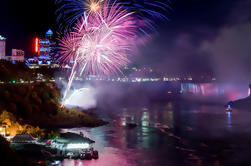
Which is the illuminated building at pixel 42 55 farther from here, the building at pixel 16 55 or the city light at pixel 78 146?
the city light at pixel 78 146

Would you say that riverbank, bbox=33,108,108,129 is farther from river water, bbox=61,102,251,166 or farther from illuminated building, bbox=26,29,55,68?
illuminated building, bbox=26,29,55,68

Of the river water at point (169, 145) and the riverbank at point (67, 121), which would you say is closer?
the river water at point (169, 145)

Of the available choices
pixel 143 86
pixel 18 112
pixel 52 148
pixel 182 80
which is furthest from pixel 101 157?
pixel 182 80

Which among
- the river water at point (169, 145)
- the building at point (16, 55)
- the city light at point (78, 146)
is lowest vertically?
the river water at point (169, 145)

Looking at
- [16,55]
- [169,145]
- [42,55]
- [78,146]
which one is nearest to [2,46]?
[16,55]

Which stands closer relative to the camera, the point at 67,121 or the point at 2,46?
the point at 67,121

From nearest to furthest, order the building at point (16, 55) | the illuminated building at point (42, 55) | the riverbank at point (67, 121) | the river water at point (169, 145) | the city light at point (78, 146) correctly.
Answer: the city light at point (78, 146)
the river water at point (169, 145)
the riverbank at point (67, 121)
the building at point (16, 55)
the illuminated building at point (42, 55)

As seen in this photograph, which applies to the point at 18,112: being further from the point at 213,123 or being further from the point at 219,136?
the point at 213,123

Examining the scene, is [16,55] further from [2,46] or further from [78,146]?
[78,146]

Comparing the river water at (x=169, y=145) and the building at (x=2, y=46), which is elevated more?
the building at (x=2, y=46)

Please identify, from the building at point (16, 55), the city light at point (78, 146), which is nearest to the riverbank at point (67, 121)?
the city light at point (78, 146)

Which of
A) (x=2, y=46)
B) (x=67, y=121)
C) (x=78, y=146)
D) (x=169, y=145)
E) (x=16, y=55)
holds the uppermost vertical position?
(x=2, y=46)
